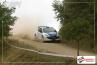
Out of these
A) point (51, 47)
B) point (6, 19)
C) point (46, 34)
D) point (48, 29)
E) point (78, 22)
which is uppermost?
point (6, 19)

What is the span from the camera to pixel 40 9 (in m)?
20.4

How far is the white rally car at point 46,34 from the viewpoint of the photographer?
2009 cm

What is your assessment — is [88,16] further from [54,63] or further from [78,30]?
[54,63]

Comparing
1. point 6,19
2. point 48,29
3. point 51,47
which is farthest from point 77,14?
point 6,19

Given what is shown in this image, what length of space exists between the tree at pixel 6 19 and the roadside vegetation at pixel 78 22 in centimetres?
189

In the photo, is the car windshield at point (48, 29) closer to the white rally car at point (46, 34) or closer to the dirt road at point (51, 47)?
the white rally car at point (46, 34)

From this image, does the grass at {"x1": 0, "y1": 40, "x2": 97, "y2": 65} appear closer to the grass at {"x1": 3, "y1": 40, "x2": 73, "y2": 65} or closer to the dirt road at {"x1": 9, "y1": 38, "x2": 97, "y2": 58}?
the grass at {"x1": 3, "y1": 40, "x2": 73, "y2": 65}

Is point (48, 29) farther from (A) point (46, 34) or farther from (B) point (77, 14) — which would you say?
(B) point (77, 14)

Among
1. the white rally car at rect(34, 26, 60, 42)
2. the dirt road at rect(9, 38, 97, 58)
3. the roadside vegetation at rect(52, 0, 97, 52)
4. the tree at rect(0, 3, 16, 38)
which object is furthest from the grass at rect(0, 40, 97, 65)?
the roadside vegetation at rect(52, 0, 97, 52)

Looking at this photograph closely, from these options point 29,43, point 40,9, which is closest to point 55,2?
point 40,9

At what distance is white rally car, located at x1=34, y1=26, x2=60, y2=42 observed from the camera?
65.9 ft

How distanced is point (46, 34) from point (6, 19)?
6.04ft

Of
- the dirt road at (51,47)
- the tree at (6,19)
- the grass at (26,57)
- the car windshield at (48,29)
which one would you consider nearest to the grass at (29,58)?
the grass at (26,57)

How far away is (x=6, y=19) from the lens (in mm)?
20625
